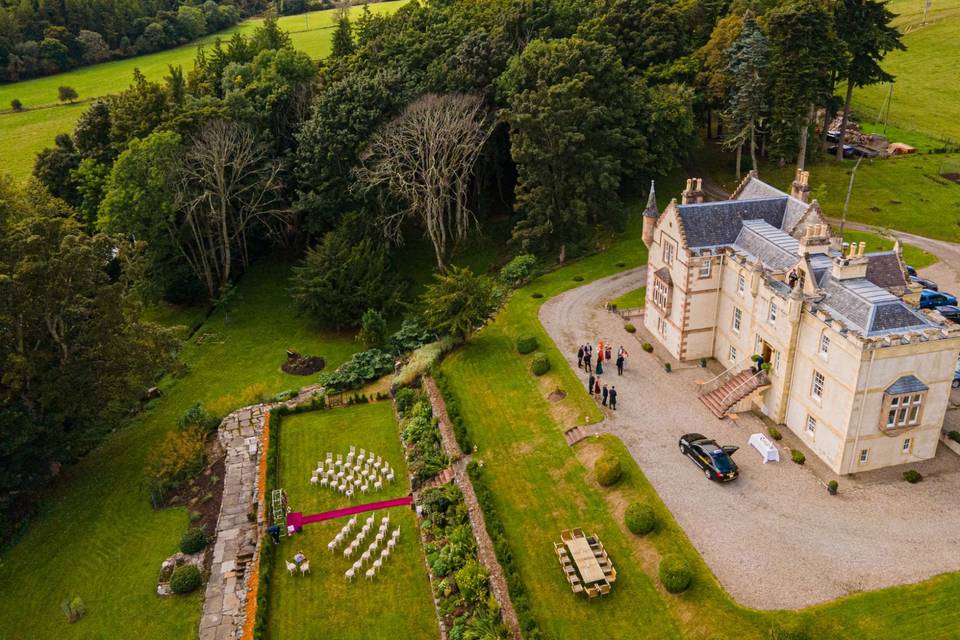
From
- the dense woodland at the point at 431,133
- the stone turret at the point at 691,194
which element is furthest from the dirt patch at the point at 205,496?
the stone turret at the point at 691,194

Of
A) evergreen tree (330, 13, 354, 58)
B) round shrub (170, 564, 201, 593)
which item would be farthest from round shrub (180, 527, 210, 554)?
evergreen tree (330, 13, 354, 58)

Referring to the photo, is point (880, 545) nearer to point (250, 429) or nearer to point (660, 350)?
point (660, 350)

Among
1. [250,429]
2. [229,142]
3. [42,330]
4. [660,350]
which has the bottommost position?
[250,429]

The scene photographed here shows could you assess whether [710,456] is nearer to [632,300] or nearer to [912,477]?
[912,477]

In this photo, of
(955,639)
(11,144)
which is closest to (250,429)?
(955,639)

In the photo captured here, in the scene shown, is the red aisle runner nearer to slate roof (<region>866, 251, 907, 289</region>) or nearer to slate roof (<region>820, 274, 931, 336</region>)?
slate roof (<region>820, 274, 931, 336</region>)
